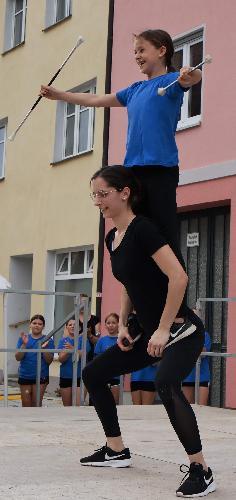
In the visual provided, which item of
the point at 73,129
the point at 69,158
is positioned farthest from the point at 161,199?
the point at 73,129

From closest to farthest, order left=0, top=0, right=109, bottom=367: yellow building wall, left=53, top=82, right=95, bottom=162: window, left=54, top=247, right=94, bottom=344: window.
Result: 1. left=0, top=0, right=109, bottom=367: yellow building wall
2. left=54, top=247, right=94, bottom=344: window
3. left=53, top=82, right=95, bottom=162: window

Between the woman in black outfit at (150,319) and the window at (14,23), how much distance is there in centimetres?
1350

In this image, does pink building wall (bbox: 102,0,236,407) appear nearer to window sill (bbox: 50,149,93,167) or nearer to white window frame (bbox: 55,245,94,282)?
white window frame (bbox: 55,245,94,282)

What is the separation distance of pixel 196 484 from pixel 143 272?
0.98m

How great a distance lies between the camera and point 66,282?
15.2 metres

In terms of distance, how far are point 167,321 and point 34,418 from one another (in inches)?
125

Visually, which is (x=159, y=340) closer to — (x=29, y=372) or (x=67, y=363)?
(x=67, y=363)

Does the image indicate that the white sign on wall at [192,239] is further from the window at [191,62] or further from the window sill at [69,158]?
the window sill at [69,158]

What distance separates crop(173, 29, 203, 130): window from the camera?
1205cm

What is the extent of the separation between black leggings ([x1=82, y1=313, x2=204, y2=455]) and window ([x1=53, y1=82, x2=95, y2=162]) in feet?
33.4

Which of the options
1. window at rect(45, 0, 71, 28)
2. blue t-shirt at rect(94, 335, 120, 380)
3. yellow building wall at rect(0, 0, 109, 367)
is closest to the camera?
blue t-shirt at rect(94, 335, 120, 380)

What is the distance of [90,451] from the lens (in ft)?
17.3

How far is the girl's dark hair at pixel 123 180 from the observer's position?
171 inches

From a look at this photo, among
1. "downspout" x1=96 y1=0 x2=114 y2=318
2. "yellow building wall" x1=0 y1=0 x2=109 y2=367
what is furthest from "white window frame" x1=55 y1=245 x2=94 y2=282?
"downspout" x1=96 y1=0 x2=114 y2=318
